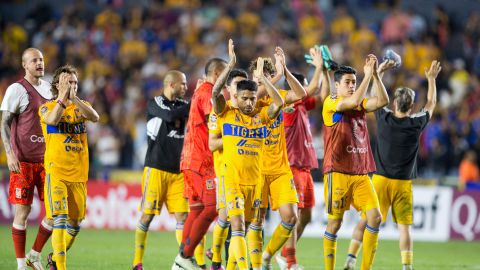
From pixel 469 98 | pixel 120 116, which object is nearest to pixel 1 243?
pixel 120 116

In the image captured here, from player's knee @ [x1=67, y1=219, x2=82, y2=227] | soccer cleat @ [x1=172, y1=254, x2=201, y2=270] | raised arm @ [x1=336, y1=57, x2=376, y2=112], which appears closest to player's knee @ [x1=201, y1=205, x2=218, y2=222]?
soccer cleat @ [x1=172, y1=254, x2=201, y2=270]

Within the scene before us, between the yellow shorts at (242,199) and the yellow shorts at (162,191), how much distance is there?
1.99 m

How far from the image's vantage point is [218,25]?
26469 mm

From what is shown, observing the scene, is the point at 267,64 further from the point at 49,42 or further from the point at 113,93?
the point at 49,42

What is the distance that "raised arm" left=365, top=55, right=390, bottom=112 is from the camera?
35.7ft

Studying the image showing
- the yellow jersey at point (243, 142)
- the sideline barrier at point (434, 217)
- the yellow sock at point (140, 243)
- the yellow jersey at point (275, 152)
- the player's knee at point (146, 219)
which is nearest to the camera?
the yellow jersey at point (243, 142)

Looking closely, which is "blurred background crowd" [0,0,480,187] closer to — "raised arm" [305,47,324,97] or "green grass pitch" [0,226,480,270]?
"green grass pitch" [0,226,480,270]

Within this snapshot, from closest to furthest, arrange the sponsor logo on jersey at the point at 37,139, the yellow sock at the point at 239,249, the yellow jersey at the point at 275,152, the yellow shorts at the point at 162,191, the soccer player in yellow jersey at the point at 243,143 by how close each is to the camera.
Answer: the yellow sock at the point at 239,249 → the soccer player in yellow jersey at the point at 243,143 → the yellow jersey at the point at 275,152 → the sponsor logo on jersey at the point at 37,139 → the yellow shorts at the point at 162,191

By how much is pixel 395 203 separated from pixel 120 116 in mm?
12326

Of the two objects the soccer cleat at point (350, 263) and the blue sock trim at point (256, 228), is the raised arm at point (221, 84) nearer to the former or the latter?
the blue sock trim at point (256, 228)

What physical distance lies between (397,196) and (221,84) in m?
3.57

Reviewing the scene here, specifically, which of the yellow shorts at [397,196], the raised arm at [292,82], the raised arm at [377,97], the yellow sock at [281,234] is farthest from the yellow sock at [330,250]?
the raised arm at [292,82]

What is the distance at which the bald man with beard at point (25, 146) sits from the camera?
37.6 feet

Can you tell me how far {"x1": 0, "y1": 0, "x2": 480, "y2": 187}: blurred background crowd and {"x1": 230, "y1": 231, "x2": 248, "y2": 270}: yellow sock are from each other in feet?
38.7
